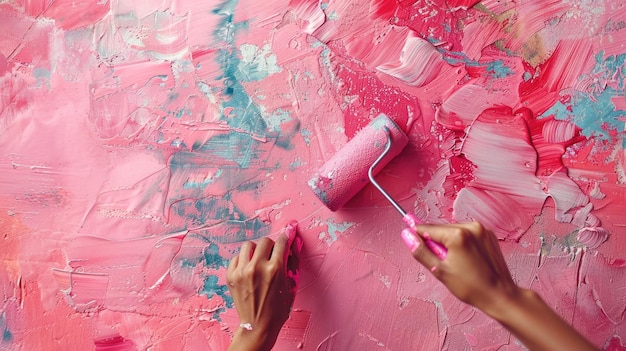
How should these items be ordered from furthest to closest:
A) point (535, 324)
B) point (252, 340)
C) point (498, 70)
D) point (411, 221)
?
point (498, 70) → point (252, 340) → point (411, 221) → point (535, 324)

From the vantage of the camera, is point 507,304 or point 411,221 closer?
point 507,304

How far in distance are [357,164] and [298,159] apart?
0.56ft

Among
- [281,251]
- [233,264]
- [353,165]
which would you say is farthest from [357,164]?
[233,264]

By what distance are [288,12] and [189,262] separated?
694 millimetres

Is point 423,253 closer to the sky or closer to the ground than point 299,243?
closer to the sky

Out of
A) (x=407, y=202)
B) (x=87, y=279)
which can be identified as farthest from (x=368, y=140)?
(x=87, y=279)

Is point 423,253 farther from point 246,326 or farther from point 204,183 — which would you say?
point 204,183

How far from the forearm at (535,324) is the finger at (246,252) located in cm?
54

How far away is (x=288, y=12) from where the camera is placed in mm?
1204

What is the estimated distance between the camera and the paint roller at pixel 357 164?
110 cm

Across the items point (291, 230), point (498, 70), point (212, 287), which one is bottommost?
point (212, 287)

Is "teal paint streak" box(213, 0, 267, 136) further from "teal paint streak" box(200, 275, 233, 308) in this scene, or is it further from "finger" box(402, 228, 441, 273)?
"finger" box(402, 228, 441, 273)

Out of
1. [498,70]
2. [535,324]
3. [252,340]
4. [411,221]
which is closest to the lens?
[535,324]

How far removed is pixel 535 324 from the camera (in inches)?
31.7
